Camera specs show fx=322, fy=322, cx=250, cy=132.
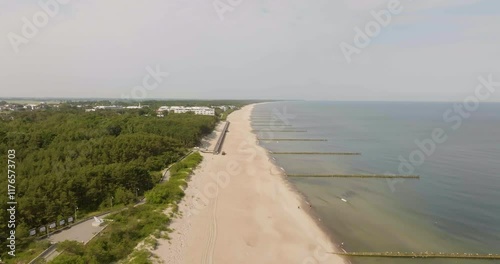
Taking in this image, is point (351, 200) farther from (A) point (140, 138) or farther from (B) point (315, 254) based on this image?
(A) point (140, 138)

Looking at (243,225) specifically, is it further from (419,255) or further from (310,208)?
(419,255)

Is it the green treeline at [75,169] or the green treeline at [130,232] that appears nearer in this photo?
the green treeline at [130,232]

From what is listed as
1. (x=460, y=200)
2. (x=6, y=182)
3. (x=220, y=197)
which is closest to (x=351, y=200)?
(x=460, y=200)

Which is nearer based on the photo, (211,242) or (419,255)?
(419,255)


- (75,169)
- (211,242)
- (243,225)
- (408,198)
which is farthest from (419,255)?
(75,169)

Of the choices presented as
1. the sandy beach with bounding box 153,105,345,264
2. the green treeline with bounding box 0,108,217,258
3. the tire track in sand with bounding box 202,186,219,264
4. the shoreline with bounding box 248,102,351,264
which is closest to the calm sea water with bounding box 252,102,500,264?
the shoreline with bounding box 248,102,351,264

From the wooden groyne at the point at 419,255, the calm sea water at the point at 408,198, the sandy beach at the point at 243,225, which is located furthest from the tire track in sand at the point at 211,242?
the calm sea water at the point at 408,198

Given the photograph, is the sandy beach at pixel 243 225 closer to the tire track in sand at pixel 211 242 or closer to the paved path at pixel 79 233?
the tire track in sand at pixel 211 242

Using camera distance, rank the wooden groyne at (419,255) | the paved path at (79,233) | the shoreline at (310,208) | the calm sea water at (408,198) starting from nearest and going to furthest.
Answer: the paved path at (79,233) → the wooden groyne at (419,255) → the shoreline at (310,208) → the calm sea water at (408,198)

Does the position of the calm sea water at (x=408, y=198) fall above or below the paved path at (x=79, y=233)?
below
